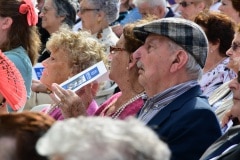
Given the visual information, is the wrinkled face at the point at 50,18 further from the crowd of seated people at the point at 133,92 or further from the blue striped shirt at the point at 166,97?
the blue striped shirt at the point at 166,97

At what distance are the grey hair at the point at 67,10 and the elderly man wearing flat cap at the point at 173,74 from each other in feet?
12.6

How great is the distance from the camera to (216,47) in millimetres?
6137

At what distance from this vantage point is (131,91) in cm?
505

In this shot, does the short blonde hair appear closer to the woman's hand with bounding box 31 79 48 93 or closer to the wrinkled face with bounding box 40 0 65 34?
the woman's hand with bounding box 31 79 48 93

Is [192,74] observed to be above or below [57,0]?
above

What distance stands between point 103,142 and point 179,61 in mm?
2238

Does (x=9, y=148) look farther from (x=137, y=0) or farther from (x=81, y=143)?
(x=137, y=0)

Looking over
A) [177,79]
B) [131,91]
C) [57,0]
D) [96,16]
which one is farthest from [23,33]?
[57,0]

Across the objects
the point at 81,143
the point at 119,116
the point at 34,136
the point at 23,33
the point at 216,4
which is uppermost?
the point at 81,143

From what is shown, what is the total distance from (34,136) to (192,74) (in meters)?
1.69

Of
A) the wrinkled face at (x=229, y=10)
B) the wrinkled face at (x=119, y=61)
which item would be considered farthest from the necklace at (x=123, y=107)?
the wrinkled face at (x=229, y=10)

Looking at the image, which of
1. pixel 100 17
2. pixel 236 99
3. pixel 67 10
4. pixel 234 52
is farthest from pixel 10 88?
pixel 67 10

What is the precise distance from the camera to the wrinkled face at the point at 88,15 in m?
7.68

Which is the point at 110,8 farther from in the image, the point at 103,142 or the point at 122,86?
the point at 103,142
